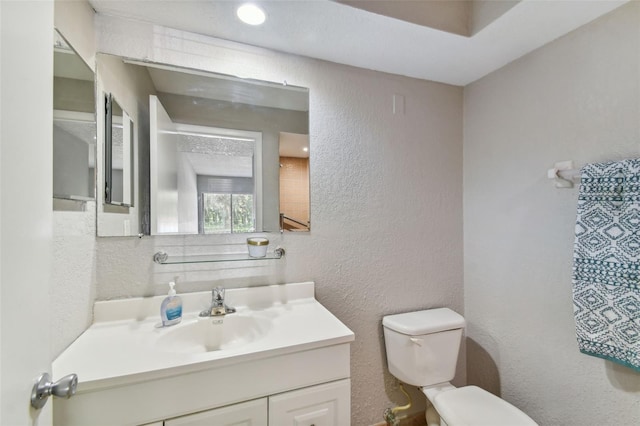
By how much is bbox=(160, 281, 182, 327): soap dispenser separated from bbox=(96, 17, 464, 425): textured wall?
0.11 metres

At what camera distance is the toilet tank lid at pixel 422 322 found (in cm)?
143

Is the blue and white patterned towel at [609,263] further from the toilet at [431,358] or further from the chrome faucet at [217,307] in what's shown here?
the chrome faucet at [217,307]

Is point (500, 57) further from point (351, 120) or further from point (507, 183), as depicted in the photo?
point (351, 120)

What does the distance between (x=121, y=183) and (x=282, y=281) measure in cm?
82

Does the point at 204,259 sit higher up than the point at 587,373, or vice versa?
the point at 204,259

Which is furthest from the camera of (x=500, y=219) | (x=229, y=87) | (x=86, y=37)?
(x=500, y=219)

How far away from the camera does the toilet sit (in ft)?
4.32

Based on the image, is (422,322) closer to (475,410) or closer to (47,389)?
(475,410)

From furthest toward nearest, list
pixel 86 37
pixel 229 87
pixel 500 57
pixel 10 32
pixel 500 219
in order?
pixel 500 219 < pixel 500 57 < pixel 229 87 < pixel 86 37 < pixel 10 32

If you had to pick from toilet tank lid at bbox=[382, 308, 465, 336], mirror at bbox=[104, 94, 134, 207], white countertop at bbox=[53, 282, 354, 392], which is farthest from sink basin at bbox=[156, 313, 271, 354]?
toilet tank lid at bbox=[382, 308, 465, 336]

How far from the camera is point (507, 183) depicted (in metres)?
1.53

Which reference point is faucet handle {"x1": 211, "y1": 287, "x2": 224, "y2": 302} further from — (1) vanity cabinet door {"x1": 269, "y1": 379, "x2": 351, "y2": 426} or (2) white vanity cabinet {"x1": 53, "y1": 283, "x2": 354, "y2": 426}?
(1) vanity cabinet door {"x1": 269, "y1": 379, "x2": 351, "y2": 426}

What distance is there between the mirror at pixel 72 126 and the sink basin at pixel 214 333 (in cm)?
60

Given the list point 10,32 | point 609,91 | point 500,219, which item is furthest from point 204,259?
point 609,91
